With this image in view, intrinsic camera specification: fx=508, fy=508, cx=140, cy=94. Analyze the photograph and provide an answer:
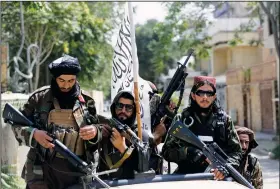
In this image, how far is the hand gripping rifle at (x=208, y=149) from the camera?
330cm

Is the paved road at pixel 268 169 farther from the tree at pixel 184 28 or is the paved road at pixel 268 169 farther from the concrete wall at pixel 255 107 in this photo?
the concrete wall at pixel 255 107

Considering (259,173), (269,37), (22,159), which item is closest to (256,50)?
(269,37)

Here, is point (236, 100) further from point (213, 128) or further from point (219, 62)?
point (213, 128)

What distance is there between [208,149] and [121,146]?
0.58m

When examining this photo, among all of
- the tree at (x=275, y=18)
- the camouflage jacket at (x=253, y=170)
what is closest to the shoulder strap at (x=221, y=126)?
the camouflage jacket at (x=253, y=170)

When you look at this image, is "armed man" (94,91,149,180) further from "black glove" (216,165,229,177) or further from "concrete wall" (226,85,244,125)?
"concrete wall" (226,85,244,125)

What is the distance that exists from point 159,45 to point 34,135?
1399 centimetres

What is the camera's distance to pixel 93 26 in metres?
18.8

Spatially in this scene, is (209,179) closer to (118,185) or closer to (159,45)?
(118,185)

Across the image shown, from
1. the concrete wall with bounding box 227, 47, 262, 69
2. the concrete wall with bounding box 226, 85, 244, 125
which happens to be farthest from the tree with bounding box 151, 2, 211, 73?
the concrete wall with bounding box 227, 47, 262, 69

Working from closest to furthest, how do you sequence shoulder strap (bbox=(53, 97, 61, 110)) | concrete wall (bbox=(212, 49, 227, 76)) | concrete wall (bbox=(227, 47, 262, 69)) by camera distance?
Answer: shoulder strap (bbox=(53, 97, 61, 110)) < concrete wall (bbox=(227, 47, 262, 69)) < concrete wall (bbox=(212, 49, 227, 76))

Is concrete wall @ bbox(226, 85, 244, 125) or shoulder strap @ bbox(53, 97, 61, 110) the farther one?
concrete wall @ bbox(226, 85, 244, 125)

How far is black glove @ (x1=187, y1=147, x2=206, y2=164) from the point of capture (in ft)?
11.5

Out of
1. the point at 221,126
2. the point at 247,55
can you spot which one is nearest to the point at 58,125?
the point at 221,126
